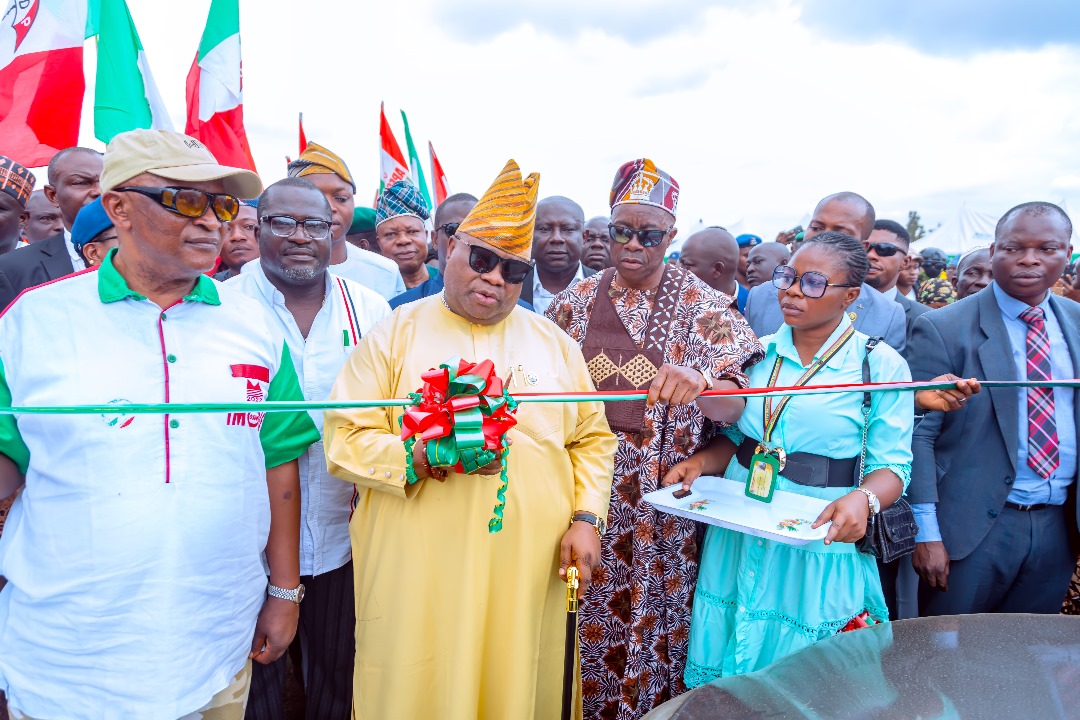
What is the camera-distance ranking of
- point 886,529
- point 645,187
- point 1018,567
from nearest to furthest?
point 886,529 → point 1018,567 → point 645,187

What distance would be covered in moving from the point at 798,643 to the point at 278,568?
210 cm

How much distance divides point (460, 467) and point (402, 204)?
3954 mm

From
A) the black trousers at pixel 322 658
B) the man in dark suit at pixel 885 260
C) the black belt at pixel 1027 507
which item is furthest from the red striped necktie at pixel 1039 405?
the black trousers at pixel 322 658

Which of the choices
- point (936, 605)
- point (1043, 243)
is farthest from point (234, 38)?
point (936, 605)

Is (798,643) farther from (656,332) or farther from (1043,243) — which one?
(1043,243)

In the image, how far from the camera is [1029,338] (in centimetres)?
322

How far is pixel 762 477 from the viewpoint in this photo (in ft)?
8.64

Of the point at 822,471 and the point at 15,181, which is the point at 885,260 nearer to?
the point at 822,471

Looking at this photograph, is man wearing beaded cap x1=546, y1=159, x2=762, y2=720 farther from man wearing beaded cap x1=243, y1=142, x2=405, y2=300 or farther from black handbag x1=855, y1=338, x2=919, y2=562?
man wearing beaded cap x1=243, y1=142, x2=405, y2=300

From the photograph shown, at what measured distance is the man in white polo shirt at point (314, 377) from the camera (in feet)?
8.86

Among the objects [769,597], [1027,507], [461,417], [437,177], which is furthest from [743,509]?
[437,177]

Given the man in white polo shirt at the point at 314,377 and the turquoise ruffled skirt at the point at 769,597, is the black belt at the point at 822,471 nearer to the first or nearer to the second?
the turquoise ruffled skirt at the point at 769,597

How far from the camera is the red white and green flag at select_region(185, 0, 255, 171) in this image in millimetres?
6262

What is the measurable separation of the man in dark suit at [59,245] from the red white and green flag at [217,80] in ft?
6.05
